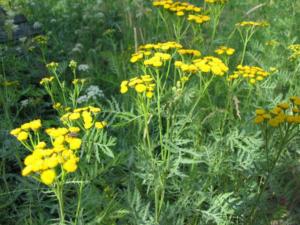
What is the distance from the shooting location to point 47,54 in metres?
4.22

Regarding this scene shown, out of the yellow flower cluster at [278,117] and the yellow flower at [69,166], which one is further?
the yellow flower cluster at [278,117]

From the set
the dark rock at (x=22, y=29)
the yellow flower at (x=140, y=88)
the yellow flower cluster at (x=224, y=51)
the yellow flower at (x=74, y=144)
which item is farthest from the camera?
the dark rock at (x=22, y=29)

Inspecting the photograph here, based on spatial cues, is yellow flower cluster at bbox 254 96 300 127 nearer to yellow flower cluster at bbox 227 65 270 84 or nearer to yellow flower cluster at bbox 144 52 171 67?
yellow flower cluster at bbox 227 65 270 84

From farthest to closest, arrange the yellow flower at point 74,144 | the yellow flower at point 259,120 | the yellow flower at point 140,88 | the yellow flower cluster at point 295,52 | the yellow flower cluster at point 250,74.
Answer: the yellow flower cluster at point 295,52, the yellow flower cluster at point 250,74, the yellow flower at point 259,120, the yellow flower at point 140,88, the yellow flower at point 74,144

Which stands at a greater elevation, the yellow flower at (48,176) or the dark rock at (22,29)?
the yellow flower at (48,176)

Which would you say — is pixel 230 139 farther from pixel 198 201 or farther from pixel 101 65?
pixel 101 65

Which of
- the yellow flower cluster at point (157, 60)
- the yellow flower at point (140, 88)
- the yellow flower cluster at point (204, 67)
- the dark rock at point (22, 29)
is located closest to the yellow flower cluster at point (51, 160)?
the yellow flower at point (140, 88)

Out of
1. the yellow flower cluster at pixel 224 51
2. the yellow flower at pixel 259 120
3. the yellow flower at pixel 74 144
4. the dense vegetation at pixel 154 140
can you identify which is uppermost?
the yellow flower at pixel 74 144

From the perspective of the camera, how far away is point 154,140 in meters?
2.71

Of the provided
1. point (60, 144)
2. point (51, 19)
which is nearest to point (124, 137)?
point (60, 144)

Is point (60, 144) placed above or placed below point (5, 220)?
above

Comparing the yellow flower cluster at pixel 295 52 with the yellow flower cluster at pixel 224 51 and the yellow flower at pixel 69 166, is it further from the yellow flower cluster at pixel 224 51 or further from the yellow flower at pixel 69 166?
the yellow flower at pixel 69 166

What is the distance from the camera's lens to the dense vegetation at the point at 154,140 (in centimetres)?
206

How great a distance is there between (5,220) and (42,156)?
1106 mm
